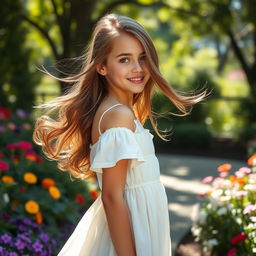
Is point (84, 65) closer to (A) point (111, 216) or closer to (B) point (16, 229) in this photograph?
(A) point (111, 216)

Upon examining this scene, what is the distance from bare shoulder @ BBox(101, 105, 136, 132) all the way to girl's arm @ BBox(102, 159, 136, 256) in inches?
5.7

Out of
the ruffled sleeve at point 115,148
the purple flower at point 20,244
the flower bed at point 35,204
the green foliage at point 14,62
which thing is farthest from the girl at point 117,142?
the green foliage at point 14,62

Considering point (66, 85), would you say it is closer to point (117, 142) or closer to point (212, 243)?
point (212, 243)

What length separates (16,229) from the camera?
3266 millimetres

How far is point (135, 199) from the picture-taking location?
1.99 m

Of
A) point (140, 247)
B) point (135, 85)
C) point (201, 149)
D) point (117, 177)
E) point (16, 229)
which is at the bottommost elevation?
point (201, 149)

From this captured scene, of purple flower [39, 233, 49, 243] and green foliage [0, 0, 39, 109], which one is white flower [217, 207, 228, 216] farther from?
green foliage [0, 0, 39, 109]

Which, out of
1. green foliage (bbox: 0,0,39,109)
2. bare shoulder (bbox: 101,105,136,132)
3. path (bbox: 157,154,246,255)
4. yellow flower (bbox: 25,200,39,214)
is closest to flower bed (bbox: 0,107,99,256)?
yellow flower (bbox: 25,200,39,214)

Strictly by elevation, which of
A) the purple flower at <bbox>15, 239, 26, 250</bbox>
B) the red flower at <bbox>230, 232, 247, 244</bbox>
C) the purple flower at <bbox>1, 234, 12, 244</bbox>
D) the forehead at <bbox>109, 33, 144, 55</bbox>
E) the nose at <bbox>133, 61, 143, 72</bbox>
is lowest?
the red flower at <bbox>230, 232, 247, 244</bbox>

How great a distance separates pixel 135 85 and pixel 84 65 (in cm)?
37

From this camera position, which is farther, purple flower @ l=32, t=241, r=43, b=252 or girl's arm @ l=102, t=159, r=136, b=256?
purple flower @ l=32, t=241, r=43, b=252

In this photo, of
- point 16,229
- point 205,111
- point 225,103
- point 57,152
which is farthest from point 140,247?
point 225,103

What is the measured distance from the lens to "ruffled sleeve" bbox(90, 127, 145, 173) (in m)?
1.87

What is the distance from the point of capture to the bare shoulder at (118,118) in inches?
75.9
